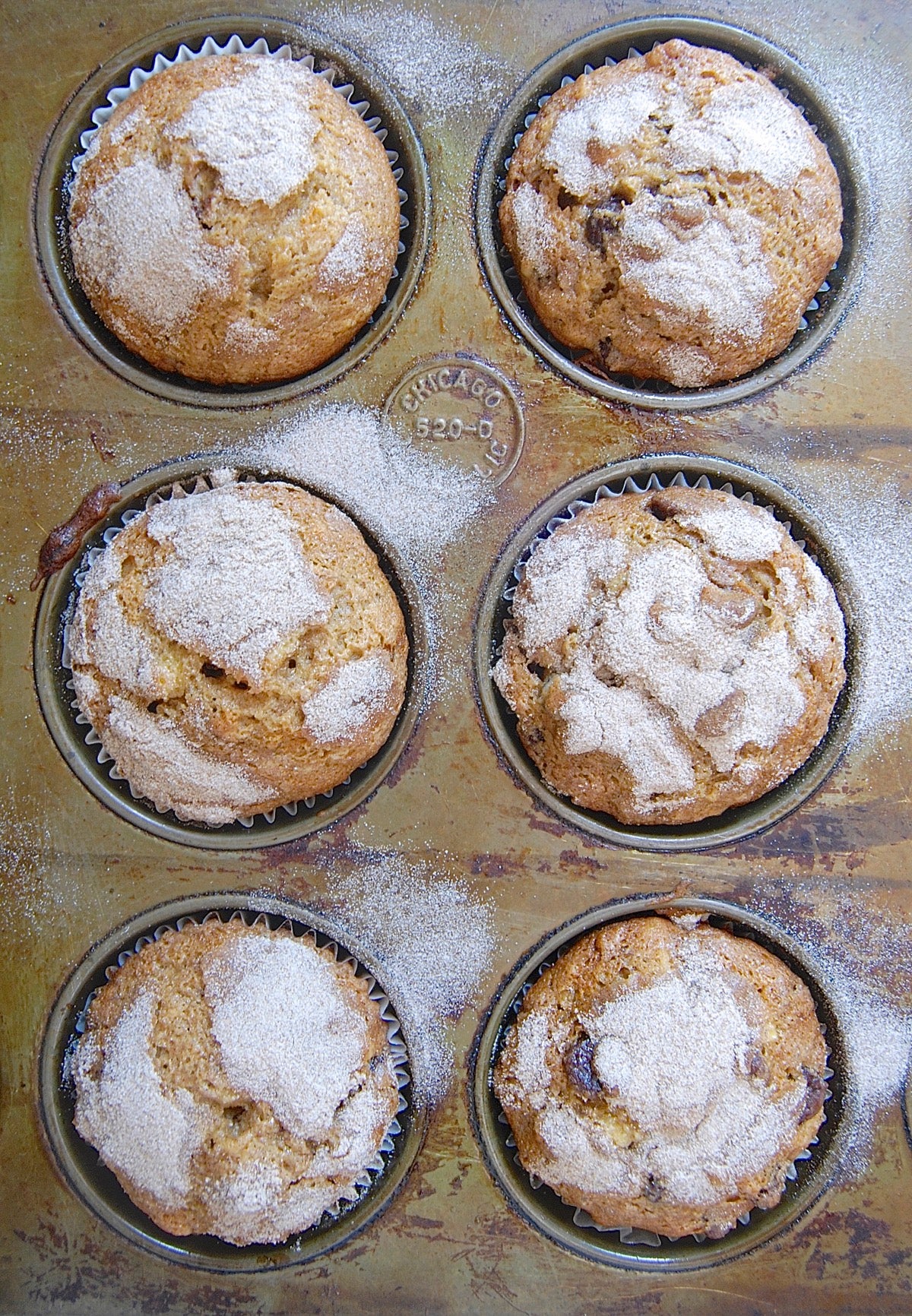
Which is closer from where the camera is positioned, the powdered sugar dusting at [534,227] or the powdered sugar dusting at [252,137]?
the powdered sugar dusting at [252,137]

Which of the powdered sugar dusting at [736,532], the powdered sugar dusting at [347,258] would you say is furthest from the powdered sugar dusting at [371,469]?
the powdered sugar dusting at [736,532]

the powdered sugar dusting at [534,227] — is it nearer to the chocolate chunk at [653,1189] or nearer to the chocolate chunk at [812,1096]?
the chocolate chunk at [812,1096]

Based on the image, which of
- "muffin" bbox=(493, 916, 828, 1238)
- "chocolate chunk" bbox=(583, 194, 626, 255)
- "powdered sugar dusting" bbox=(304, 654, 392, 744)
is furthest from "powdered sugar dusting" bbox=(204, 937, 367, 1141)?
"chocolate chunk" bbox=(583, 194, 626, 255)

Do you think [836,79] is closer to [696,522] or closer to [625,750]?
[696,522]

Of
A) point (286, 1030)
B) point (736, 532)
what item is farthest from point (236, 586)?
point (736, 532)

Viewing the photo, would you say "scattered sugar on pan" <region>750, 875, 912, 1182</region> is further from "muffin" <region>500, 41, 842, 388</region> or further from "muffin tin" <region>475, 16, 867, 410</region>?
"muffin" <region>500, 41, 842, 388</region>
